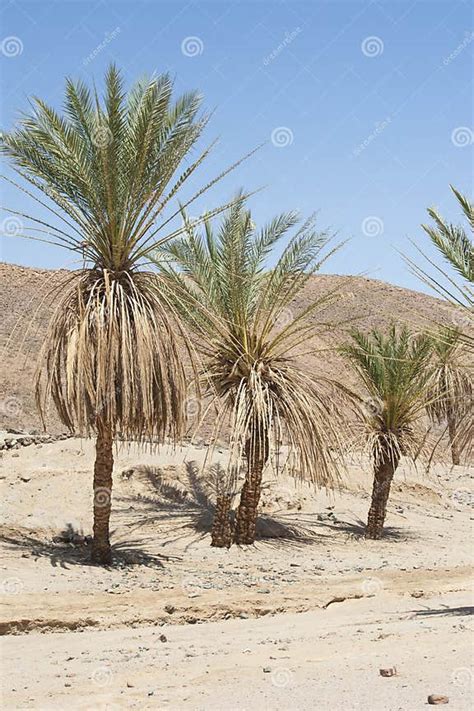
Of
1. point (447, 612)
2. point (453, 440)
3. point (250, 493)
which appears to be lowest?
point (447, 612)

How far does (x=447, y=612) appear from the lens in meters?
8.45

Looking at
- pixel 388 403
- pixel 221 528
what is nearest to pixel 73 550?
pixel 221 528

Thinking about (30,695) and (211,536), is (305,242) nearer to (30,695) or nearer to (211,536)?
(211,536)


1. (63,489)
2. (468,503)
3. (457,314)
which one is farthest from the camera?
(468,503)

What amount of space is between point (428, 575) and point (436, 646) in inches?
227

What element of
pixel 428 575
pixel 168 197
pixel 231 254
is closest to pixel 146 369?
pixel 168 197

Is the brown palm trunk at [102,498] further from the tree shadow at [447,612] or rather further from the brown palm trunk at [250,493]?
the tree shadow at [447,612]

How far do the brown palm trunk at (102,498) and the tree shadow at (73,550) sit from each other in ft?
0.57

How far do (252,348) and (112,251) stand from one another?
3028 millimetres

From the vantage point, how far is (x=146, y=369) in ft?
33.6

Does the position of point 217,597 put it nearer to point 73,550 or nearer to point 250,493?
point 73,550

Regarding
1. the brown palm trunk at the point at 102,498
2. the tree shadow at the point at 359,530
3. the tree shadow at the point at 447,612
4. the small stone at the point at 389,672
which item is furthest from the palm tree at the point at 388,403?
the small stone at the point at 389,672

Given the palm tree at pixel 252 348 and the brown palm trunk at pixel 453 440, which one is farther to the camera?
the palm tree at pixel 252 348

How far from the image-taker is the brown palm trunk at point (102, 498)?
429 inches
